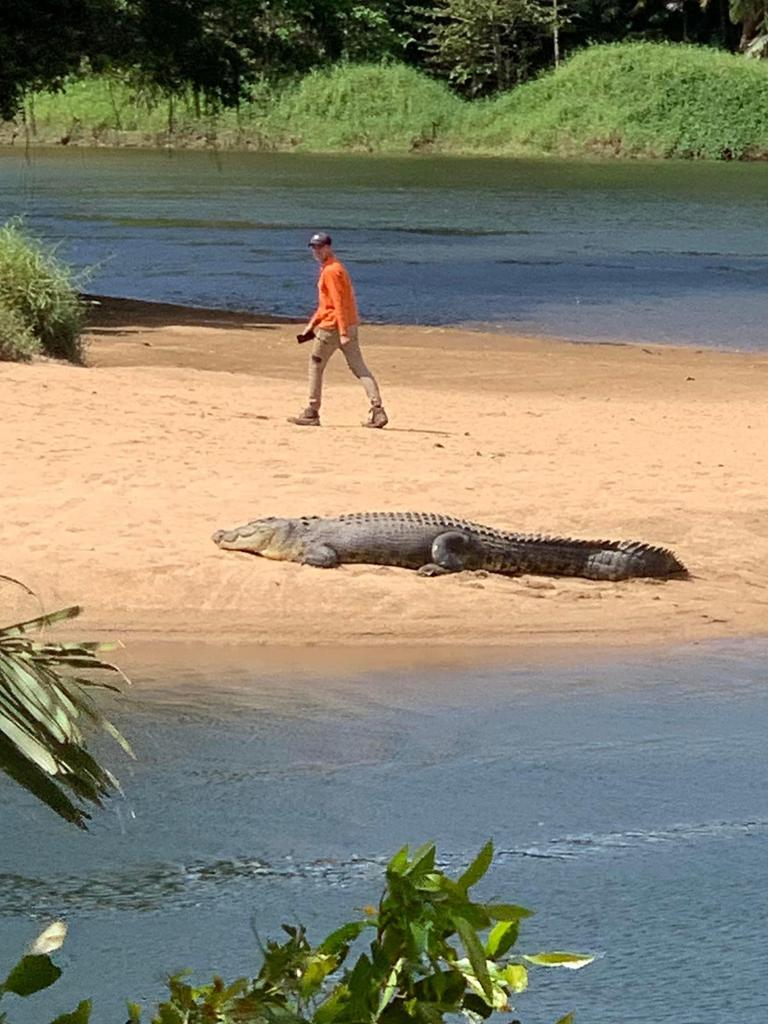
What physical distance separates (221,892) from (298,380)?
1278 cm

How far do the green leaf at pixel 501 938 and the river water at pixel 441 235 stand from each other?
19.8 m

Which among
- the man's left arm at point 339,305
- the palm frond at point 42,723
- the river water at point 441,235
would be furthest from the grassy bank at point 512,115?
the palm frond at point 42,723

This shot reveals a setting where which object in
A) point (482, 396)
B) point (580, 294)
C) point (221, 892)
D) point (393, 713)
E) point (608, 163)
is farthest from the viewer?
point (608, 163)

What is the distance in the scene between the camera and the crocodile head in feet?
37.1

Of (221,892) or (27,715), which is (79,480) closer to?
(221,892)

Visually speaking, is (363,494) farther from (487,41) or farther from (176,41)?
(487,41)

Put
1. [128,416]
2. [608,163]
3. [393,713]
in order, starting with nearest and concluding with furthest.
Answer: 1. [393,713]
2. [128,416]
3. [608,163]

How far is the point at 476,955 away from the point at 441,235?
39256 millimetres

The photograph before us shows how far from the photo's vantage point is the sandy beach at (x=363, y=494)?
10820 millimetres

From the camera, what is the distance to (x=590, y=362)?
22.5 m

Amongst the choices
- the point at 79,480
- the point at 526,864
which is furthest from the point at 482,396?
the point at 526,864

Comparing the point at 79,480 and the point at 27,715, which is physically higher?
the point at 27,715

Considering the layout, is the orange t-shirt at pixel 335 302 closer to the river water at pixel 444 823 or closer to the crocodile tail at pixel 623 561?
the crocodile tail at pixel 623 561

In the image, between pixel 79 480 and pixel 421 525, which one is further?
pixel 79 480
